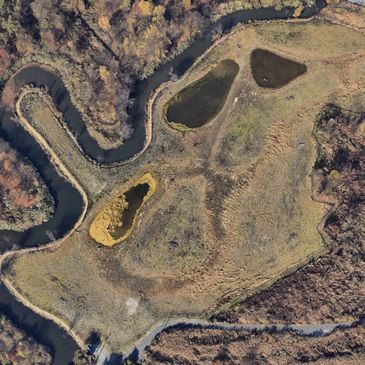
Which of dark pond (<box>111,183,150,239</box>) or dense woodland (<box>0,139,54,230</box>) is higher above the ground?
dense woodland (<box>0,139,54,230</box>)

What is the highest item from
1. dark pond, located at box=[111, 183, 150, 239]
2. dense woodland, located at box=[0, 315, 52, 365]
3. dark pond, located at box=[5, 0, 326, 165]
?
dark pond, located at box=[5, 0, 326, 165]

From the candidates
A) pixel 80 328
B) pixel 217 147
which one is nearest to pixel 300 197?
pixel 217 147

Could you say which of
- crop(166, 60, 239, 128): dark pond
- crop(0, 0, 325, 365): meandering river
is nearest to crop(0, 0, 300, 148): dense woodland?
crop(0, 0, 325, 365): meandering river

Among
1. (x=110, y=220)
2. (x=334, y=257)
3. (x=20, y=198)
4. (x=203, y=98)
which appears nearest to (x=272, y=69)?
(x=203, y=98)

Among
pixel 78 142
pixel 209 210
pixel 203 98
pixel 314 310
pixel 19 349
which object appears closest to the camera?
pixel 19 349

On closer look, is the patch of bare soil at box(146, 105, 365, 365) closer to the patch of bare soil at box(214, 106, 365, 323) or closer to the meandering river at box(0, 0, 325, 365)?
the patch of bare soil at box(214, 106, 365, 323)

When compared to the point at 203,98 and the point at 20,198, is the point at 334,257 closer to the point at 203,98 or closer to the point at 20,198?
the point at 203,98
